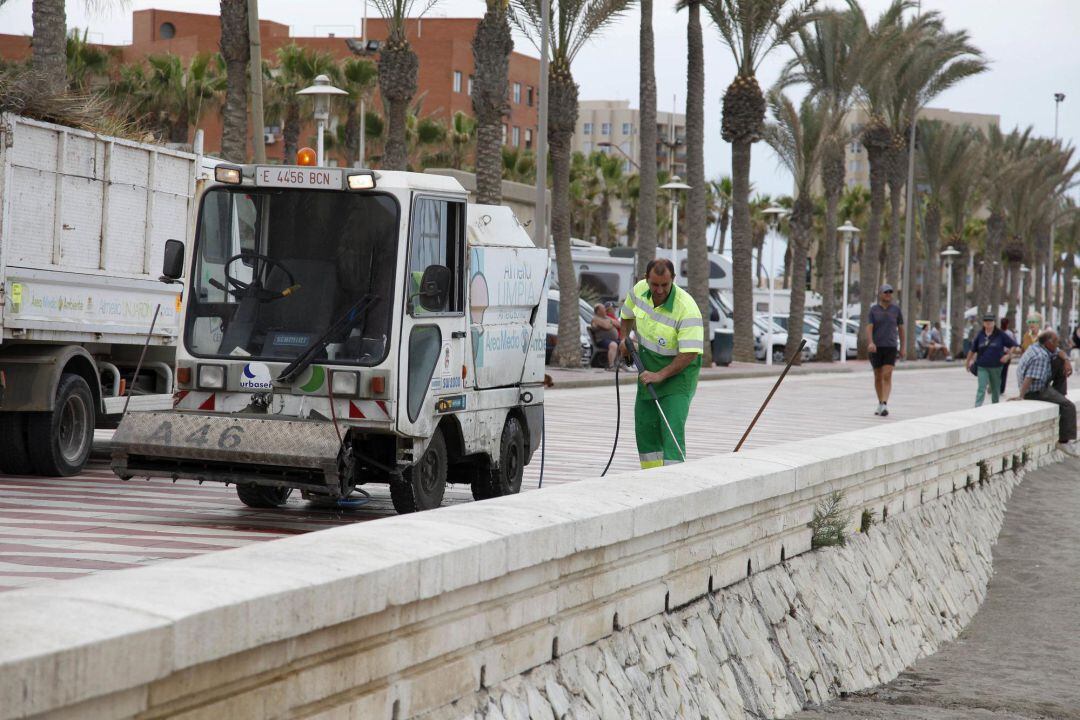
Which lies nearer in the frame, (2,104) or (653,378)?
(653,378)

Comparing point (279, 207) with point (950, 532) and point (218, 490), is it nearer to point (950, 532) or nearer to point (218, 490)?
point (218, 490)

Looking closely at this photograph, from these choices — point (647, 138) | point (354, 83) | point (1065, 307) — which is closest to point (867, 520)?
point (647, 138)

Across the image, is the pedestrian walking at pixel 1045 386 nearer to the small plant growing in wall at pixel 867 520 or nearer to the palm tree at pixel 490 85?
the small plant growing in wall at pixel 867 520

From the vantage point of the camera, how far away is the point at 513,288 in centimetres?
1114

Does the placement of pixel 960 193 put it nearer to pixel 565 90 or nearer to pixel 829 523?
pixel 565 90

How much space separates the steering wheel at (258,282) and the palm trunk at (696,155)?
91.7 feet

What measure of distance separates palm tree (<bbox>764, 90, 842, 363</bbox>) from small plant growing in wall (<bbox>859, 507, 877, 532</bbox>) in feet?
120

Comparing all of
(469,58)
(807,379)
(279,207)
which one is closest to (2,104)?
(279,207)

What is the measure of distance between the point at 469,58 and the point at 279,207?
234 ft

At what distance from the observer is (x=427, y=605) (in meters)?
4.80

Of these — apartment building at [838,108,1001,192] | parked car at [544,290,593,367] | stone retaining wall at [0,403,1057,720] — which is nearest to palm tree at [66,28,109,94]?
parked car at [544,290,593,367]

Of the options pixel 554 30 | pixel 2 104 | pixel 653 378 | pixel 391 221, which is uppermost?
pixel 554 30

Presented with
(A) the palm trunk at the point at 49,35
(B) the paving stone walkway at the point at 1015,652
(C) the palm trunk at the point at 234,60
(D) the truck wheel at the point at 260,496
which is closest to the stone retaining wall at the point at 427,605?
(B) the paving stone walkway at the point at 1015,652

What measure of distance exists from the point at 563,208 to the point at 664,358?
23816 millimetres
